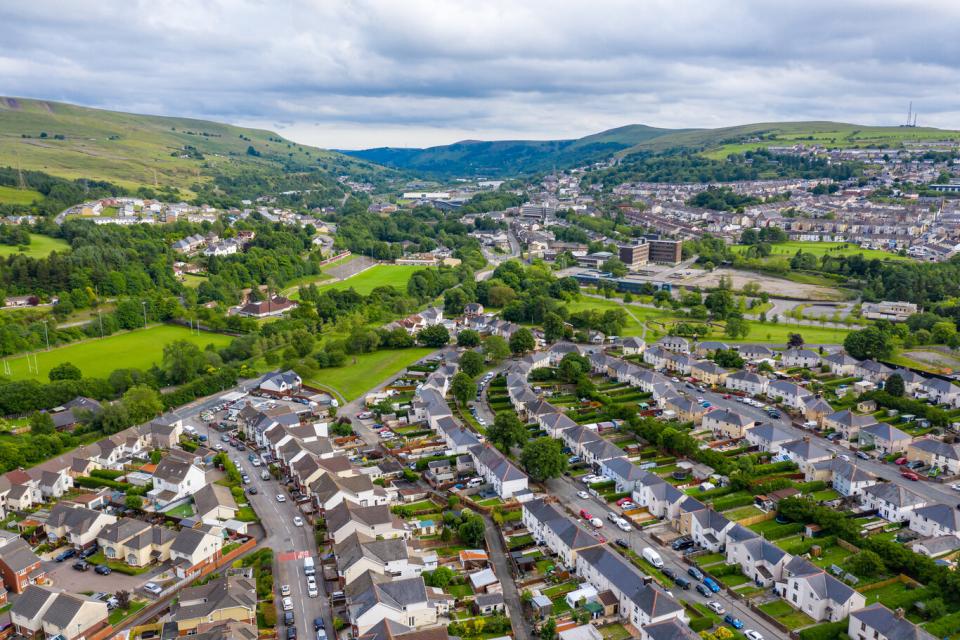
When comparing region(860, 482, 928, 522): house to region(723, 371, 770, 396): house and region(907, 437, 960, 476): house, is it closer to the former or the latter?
region(907, 437, 960, 476): house

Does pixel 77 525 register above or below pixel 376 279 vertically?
below

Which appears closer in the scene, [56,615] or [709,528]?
[56,615]

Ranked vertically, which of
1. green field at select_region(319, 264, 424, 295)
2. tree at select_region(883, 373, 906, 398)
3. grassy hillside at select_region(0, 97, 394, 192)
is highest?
grassy hillside at select_region(0, 97, 394, 192)

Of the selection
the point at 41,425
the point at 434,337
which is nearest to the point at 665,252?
the point at 434,337

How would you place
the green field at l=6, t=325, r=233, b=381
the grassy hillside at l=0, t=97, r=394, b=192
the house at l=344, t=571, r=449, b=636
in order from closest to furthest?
the house at l=344, t=571, r=449, b=636 < the green field at l=6, t=325, r=233, b=381 < the grassy hillside at l=0, t=97, r=394, b=192

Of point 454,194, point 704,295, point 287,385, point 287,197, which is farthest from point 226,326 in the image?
point 454,194

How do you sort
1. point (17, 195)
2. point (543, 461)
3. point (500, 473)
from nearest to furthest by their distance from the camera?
1. point (500, 473)
2. point (543, 461)
3. point (17, 195)

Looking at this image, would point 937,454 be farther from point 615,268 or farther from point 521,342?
A: point 615,268

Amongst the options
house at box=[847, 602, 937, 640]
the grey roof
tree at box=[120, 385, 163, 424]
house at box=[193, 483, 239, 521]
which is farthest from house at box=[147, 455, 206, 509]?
the grey roof
